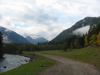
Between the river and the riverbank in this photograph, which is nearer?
the riverbank

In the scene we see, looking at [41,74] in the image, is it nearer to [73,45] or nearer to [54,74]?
[54,74]

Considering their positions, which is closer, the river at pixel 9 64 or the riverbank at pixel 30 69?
the riverbank at pixel 30 69

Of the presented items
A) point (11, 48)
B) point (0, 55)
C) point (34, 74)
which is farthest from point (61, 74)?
point (11, 48)

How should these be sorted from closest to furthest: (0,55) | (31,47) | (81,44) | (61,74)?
(61,74) → (0,55) → (81,44) → (31,47)

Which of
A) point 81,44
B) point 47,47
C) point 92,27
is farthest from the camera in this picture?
point 47,47

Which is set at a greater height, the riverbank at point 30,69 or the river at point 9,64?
the riverbank at point 30,69

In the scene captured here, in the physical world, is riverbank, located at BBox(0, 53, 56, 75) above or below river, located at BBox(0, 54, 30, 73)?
above

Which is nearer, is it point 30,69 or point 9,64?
point 30,69

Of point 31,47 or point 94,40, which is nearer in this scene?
point 94,40

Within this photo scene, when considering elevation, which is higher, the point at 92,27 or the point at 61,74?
the point at 92,27

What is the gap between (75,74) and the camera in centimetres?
1753

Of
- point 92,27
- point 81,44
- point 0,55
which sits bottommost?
point 0,55

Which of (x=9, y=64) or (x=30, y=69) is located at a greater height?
(x=30, y=69)

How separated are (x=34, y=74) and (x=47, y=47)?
528ft
